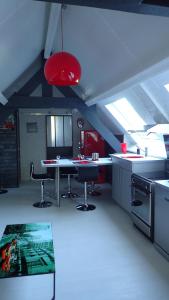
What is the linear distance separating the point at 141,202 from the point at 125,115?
2499mm

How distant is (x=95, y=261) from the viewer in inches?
101

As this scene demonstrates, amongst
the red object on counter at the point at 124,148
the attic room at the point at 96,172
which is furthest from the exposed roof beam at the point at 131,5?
the red object on counter at the point at 124,148

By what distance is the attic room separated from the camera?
6.80 ft

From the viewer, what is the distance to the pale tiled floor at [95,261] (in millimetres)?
2072

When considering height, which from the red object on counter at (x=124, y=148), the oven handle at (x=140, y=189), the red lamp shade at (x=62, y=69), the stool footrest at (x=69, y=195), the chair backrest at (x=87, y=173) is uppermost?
the red lamp shade at (x=62, y=69)

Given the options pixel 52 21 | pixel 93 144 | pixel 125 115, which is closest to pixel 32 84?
pixel 93 144

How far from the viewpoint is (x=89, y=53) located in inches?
153

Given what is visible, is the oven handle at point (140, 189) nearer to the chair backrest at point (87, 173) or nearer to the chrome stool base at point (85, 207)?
the chair backrest at point (87, 173)

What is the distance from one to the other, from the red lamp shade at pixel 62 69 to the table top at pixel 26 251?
1.43 m

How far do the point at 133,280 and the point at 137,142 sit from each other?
135 inches

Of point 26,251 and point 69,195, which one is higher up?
point 26,251

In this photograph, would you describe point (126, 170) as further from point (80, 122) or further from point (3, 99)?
point (80, 122)

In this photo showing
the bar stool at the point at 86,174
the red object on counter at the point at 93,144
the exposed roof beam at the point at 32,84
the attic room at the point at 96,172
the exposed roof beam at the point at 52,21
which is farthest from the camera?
the red object on counter at the point at 93,144

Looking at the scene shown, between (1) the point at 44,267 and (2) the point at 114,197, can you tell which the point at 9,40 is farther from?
(2) the point at 114,197
